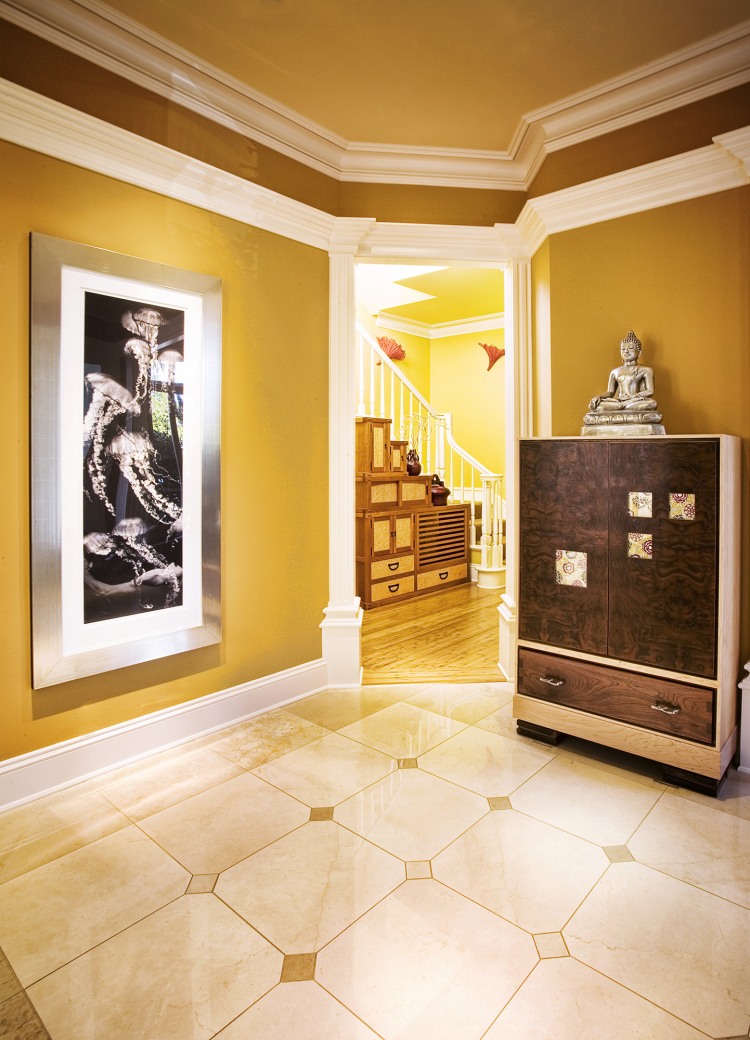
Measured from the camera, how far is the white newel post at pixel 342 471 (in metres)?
3.26

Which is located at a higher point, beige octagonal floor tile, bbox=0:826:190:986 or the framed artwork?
the framed artwork

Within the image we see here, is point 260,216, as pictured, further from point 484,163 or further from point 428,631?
point 428,631

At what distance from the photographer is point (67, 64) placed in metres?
A: 2.22

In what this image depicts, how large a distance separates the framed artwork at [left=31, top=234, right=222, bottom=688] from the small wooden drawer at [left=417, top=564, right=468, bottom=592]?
10.5 feet

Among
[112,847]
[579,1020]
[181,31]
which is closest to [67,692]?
[112,847]

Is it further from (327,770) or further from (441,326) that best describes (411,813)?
(441,326)

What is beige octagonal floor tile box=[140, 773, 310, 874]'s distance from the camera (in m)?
1.91

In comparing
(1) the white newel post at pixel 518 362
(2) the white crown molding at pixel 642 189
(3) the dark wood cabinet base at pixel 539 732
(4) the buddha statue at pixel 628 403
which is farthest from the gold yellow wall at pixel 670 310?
(3) the dark wood cabinet base at pixel 539 732

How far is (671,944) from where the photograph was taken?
1.55 meters

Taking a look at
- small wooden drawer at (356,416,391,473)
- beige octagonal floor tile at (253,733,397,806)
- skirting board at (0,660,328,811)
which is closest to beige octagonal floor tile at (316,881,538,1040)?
beige octagonal floor tile at (253,733,397,806)

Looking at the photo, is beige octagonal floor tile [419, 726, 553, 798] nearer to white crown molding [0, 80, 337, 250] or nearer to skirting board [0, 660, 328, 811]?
skirting board [0, 660, 328, 811]

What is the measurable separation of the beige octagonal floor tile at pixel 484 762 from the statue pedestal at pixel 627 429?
4.64ft

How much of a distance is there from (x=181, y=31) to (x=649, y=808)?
11.3 feet

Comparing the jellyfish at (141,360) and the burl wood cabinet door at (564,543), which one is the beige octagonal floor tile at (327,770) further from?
the jellyfish at (141,360)
